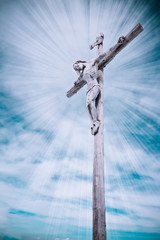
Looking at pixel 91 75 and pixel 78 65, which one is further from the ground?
pixel 78 65

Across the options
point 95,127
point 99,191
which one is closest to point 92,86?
point 95,127

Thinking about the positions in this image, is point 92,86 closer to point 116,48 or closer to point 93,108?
point 93,108

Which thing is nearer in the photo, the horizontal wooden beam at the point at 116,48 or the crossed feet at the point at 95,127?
the crossed feet at the point at 95,127

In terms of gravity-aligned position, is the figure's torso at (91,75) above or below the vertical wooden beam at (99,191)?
above

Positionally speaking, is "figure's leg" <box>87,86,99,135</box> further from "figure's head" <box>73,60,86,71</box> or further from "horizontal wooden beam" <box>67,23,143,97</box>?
"figure's head" <box>73,60,86,71</box>

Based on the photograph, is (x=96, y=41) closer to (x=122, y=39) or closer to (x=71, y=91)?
(x=122, y=39)

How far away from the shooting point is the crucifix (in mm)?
2254

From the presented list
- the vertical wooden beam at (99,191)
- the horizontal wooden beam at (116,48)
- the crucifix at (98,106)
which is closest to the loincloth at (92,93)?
the crucifix at (98,106)

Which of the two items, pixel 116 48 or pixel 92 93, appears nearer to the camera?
pixel 92 93

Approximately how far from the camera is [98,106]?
3.62 meters

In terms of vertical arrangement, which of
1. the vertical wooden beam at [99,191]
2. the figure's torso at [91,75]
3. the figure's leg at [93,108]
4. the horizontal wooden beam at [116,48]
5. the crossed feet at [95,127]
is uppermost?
the horizontal wooden beam at [116,48]

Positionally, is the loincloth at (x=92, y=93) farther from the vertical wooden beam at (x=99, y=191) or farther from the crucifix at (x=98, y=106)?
the vertical wooden beam at (x=99, y=191)

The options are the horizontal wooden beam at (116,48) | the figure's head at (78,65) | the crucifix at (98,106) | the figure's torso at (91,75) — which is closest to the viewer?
the crucifix at (98,106)

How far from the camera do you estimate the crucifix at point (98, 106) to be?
7.39 feet
